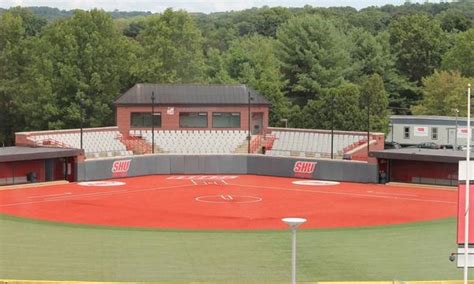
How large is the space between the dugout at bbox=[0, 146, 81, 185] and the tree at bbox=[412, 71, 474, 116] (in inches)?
1654

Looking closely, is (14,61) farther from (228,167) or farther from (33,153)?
(33,153)

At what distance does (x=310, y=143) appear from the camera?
67.8 meters

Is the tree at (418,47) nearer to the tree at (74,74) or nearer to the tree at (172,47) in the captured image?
the tree at (172,47)

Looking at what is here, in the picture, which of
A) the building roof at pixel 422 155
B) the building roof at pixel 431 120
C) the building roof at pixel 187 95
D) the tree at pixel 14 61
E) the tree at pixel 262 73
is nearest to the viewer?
the building roof at pixel 422 155

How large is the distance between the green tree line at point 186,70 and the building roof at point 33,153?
20410 mm

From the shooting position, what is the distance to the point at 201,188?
5631 centimetres

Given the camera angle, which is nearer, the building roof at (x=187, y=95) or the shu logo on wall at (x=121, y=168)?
the shu logo on wall at (x=121, y=168)

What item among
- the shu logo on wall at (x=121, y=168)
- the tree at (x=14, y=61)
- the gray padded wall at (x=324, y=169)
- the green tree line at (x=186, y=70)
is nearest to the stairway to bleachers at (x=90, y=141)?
the shu logo on wall at (x=121, y=168)

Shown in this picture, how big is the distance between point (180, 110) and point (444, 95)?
34725 millimetres

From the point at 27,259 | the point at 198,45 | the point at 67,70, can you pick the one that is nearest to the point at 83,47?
the point at 67,70

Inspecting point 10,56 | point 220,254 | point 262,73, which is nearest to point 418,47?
point 262,73

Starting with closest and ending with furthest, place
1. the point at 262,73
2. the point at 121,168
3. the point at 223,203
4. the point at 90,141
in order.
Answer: the point at 223,203 → the point at 121,168 → the point at 90,141 → the point at 262,73

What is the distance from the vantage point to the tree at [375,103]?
82.0 meters

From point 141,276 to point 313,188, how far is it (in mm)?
31034
